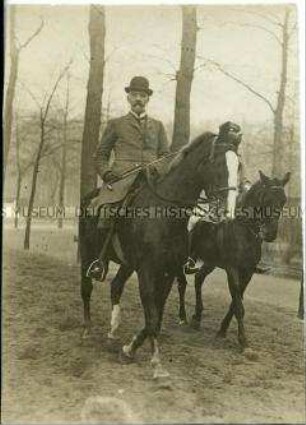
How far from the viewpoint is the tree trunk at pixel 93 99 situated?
16.6ft

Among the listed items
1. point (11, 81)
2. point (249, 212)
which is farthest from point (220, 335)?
point (11, 81)

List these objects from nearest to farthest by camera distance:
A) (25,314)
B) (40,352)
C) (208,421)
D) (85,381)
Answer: (208,421)
(85,381)
(40,352)
(25,314)

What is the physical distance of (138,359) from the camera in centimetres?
462

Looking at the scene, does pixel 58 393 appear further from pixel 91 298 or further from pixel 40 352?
pixel 91 298

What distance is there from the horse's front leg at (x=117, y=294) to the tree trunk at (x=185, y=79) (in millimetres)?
1366

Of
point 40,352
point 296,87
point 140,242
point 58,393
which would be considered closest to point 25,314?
point 40,352

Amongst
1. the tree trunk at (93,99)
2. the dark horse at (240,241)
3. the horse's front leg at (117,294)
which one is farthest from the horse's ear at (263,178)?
the tree trunk at (93,99)

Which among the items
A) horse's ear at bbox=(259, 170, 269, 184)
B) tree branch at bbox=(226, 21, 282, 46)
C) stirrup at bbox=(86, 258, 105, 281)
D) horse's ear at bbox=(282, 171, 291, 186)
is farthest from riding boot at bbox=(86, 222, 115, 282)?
tree branch at bbox=(226, 21, 282, 46)

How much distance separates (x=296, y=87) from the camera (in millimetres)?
5105

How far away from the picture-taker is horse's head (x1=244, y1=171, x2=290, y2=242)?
16.2ft

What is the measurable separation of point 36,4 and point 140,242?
8.59 feet

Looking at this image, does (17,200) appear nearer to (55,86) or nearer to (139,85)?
(55,86)

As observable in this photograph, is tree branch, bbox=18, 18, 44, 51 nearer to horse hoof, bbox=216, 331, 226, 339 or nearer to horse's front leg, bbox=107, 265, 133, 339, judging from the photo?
horse's front leg, bbox=107, 265, 133, 339

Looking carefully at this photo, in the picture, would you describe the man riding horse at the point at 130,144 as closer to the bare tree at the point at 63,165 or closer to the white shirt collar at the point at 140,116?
the white shirt collar at the point at 140,116
